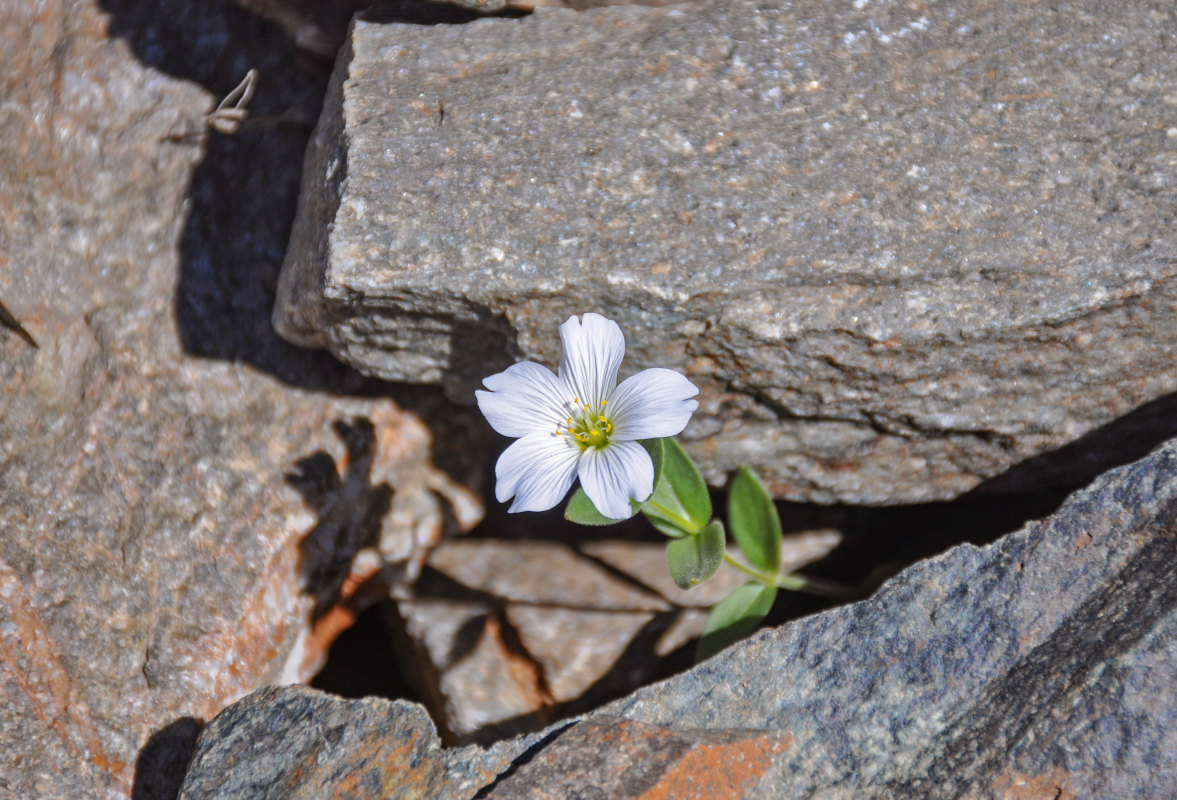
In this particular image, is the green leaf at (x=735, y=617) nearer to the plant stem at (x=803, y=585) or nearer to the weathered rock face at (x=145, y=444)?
the plant stem at (x=803, y=585)

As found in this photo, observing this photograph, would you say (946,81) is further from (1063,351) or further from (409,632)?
(409,632)

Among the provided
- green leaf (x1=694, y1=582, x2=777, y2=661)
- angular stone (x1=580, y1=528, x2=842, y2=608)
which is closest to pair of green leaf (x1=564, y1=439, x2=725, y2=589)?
green leaf (x1=694, y1=582, x2=777, y2=661)

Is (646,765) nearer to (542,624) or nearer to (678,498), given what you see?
(678,498)

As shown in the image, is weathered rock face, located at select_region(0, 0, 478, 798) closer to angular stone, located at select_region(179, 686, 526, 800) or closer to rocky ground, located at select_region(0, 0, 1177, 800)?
rocky ground, located at select_region(0, 0, 1177, 800)

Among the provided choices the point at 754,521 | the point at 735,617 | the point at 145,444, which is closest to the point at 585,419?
the point at 754,521

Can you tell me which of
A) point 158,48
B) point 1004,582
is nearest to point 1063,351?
point 1004,582

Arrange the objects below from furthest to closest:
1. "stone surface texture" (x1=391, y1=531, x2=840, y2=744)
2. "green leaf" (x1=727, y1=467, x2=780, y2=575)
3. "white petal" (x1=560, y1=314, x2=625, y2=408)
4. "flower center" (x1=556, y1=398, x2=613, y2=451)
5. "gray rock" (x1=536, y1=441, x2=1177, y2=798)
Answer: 1. "stone surface texture" (x1=391, y1=531, x2=840, y2=744)
2. "green leaf" (x1=727, y1=467, x2=780, y2=575)
3. "flower center" (x1=556, y1=398, x2=613, y2=451)
4. "white petal" (x1=560, y1=314, x2=625, y2=408)
5. "gray rock" (x1=536, y1=441, x2=1177, y2=798)
